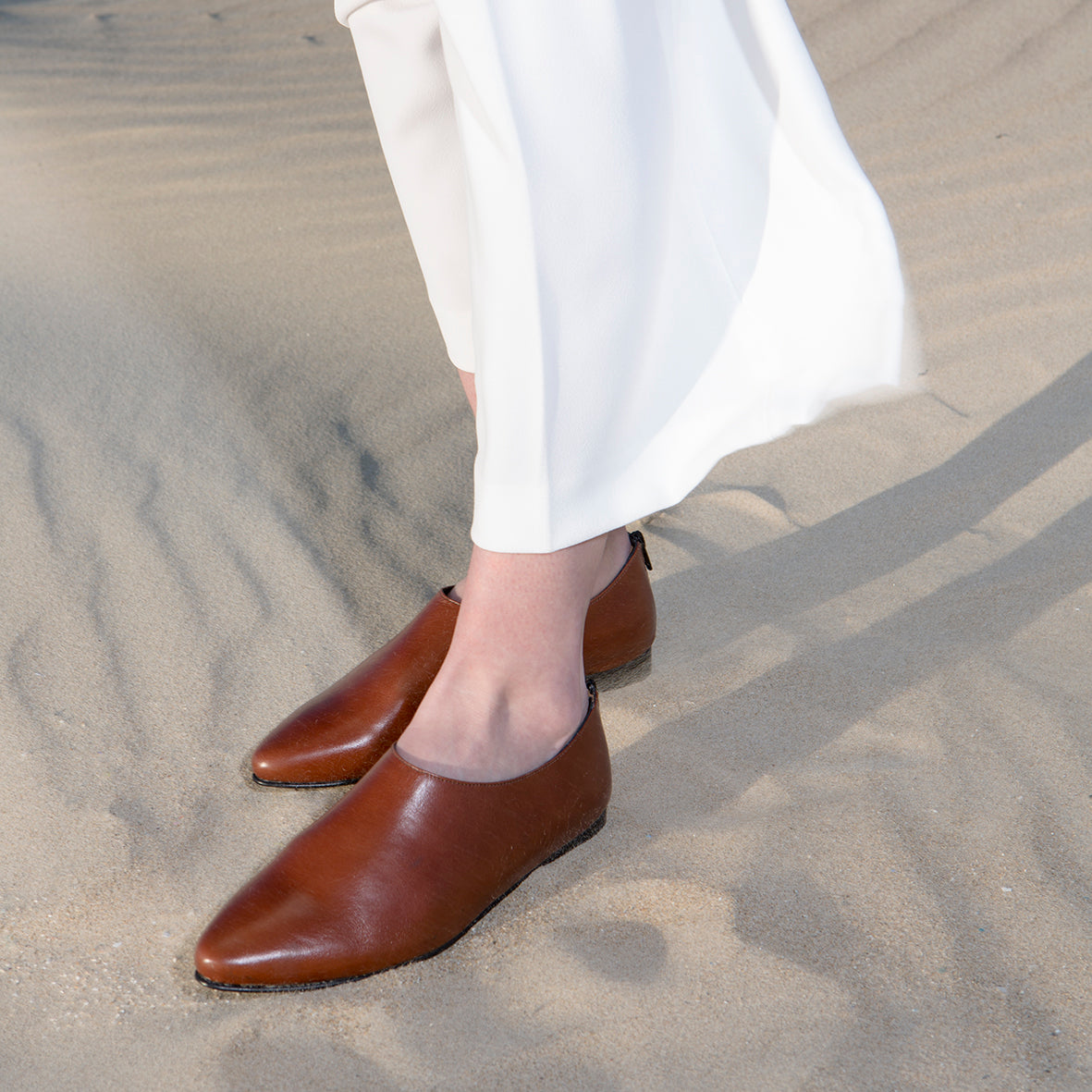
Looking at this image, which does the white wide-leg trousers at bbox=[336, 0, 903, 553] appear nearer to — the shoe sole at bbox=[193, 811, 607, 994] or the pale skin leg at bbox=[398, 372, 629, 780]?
the pale skin leg at bbox=[398, 372, 629, 780]

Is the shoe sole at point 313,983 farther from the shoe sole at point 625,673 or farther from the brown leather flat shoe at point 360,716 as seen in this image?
the shoe sole at point 625,673

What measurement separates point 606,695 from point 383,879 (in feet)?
1.49

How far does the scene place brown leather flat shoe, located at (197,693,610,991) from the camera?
896mm

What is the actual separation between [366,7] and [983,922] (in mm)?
996

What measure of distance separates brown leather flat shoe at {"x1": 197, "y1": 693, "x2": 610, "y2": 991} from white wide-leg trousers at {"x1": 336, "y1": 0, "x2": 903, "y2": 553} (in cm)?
24

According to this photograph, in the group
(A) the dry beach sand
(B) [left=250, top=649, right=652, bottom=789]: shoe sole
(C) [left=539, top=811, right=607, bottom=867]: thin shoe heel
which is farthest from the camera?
(B) [left=250, top=649, right=652, bottom=789]: shoe sole

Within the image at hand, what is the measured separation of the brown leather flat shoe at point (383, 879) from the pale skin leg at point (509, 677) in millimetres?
20

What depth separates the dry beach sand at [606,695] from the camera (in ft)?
2.85

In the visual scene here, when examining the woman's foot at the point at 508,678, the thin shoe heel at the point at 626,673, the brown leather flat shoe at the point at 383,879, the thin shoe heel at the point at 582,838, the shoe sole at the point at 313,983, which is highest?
the woman's foot at the point at 508,678

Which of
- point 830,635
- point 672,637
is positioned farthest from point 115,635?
point 830,635

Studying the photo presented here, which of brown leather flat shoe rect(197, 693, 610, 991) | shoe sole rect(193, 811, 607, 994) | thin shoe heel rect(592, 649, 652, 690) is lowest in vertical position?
thin shoe heel rect(592, 649, 652, 690)

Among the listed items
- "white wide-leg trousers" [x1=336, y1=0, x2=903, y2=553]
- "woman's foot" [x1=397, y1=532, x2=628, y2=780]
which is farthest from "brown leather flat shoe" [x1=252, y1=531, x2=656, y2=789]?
"white wide-leg trousers" [x1=336, y1=0, x2=903, y2=553]

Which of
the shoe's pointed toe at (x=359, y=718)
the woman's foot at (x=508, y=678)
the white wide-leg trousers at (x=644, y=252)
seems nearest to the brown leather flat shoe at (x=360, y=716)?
the shoe's pointed toe at (x=359, y=718)

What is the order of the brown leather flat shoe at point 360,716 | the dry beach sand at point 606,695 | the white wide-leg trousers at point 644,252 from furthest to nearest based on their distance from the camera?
the brown leather flat shoe at point 360,716, the dry beach sand at point 606,695, the white wide-leg trousers at point 644,252
